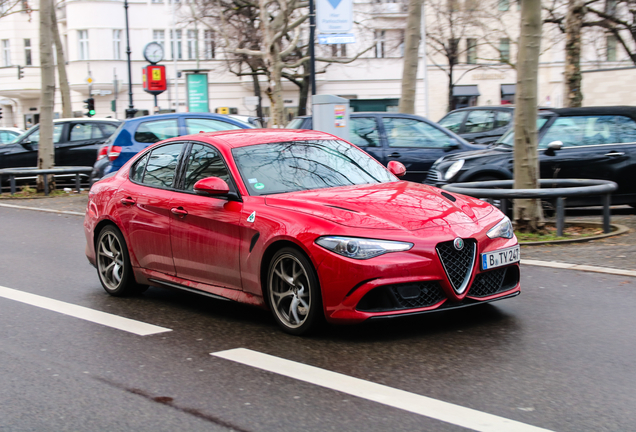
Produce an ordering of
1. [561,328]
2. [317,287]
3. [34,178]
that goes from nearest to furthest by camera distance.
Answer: [317,287] → [561,328] → [34,178]

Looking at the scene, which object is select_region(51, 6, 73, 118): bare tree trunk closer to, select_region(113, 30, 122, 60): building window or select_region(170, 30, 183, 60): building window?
select_region(113, 30, 122, 60): building window

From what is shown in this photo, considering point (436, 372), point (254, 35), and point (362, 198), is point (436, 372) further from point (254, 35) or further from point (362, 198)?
point (254, 35)

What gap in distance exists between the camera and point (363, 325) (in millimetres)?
6137

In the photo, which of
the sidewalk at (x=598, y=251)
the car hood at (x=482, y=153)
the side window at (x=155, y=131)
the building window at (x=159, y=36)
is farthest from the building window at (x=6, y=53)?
the sidewalk at (x=598, y=251)

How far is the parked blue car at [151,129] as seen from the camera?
15.4m

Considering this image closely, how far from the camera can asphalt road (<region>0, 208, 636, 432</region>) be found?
13.8 ft

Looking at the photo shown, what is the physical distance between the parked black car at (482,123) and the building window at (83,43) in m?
42.8

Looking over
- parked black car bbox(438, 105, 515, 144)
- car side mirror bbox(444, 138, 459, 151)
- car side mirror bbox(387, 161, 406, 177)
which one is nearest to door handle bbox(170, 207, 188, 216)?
car side mirror bbox(387, 161, 406, 177)

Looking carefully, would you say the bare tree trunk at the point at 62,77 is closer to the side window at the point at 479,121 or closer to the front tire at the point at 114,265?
the side window at the point at 479,121

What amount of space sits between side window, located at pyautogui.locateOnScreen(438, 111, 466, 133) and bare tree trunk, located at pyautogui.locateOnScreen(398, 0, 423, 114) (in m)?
0.83

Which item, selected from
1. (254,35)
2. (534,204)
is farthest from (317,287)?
(254,35)

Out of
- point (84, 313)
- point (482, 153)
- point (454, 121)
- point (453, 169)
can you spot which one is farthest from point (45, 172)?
point (84, 313)

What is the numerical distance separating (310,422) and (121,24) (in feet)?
185

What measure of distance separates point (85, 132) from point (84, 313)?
15.4 meters
